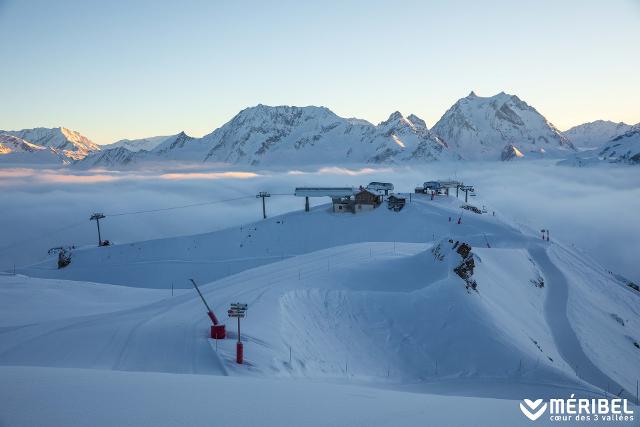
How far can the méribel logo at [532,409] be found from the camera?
1020 centimetres

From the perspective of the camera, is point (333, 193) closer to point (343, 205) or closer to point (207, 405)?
point (343, 205)

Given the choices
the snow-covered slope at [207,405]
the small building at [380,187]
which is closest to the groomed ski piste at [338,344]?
the snow-covered slope at [207,405]

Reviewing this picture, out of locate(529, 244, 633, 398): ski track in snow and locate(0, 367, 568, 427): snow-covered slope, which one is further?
locate(529, 244, 633, 398): ski track in snow

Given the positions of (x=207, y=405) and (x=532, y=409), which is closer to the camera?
(x=207, y=405)

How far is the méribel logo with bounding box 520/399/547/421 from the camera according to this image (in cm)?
1020

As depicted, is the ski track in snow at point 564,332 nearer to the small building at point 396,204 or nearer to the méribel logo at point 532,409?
the méribel logo at point 532,409

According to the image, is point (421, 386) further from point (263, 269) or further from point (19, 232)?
point (19, 232)

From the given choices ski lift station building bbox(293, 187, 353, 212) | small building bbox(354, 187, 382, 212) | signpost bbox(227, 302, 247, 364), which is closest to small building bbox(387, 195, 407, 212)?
small building bbox(354, 187, 382, 212)

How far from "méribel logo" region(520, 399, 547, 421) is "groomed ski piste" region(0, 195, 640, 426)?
8.6 inches

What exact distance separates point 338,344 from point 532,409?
15128 millimetres

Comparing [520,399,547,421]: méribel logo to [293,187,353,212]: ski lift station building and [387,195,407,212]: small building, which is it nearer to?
[387,195,407,212]: small building

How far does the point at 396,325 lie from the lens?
2844 centimetres

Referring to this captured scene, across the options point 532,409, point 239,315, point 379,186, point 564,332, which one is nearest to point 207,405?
point 532,409

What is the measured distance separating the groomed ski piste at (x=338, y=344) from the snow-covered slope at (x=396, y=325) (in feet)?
0.37
